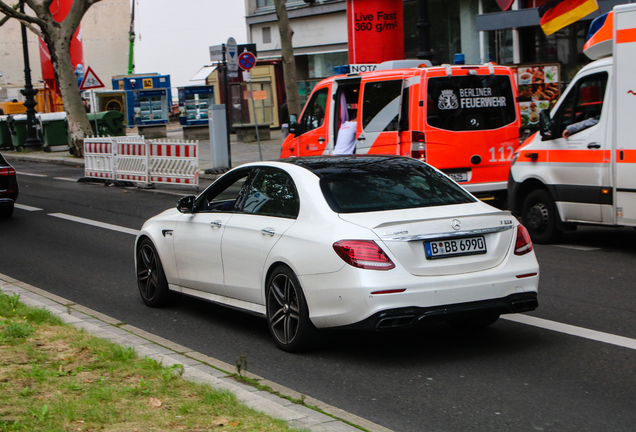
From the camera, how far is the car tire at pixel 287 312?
5886 millimetres

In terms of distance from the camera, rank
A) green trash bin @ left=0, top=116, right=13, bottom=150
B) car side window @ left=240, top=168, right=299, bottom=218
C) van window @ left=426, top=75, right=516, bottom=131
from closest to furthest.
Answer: car side window @ left=240, top=168, right=299, bottom=218
van window @ left=426, top=75, right=516, bottom=131
green trash bin @ left=0, top=116, right=13, bottom=150

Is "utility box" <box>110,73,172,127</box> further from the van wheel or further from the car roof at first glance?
the car roof

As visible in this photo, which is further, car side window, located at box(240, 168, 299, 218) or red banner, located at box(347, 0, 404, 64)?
red banner, located at box(347, 0, 404, 64)

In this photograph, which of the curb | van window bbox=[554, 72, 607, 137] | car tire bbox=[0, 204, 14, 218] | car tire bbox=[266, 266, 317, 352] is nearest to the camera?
the curb

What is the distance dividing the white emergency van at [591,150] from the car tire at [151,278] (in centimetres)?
491

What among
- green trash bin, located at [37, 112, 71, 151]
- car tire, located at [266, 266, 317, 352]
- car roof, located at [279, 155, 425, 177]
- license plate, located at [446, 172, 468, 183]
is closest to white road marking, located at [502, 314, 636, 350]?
car roof, located at [279, 155, 425, 177]

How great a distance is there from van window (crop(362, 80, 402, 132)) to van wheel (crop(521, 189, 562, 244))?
253 cm

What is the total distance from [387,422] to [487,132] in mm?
8172

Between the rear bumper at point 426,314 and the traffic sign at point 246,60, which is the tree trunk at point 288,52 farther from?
the rear bumper at point 426,314

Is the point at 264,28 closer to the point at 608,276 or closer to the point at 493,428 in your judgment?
the point at 608,276

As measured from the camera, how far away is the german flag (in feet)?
45.9

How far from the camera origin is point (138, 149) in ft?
68.2

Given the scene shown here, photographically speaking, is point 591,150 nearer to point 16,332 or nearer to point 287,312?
point 287,312

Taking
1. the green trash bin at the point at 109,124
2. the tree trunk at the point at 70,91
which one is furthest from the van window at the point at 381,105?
the green trash bin at the point at 109,124
